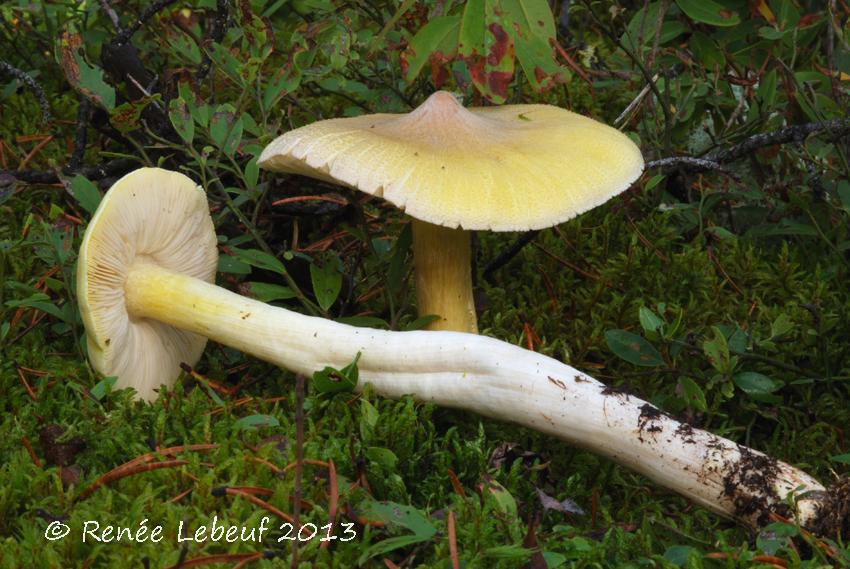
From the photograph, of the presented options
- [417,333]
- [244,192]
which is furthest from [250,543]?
[244,192]

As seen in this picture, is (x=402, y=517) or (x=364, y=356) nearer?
(x=402, y=517)

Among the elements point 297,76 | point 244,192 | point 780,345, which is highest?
point 297,76

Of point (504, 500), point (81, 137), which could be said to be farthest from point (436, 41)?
point (81, 137)

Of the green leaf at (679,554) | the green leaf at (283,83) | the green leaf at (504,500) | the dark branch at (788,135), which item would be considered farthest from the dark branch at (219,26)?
the green leaf at (679,554)

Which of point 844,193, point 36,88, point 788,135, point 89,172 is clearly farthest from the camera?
point 36,88

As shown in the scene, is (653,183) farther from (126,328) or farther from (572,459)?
(126,328)

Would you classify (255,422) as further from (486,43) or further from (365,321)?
(486,43)

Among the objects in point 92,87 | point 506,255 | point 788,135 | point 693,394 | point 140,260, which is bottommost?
point 506,255

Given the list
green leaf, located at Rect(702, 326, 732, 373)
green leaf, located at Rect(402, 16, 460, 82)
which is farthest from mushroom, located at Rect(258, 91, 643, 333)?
green leaf, located at Rect(702, 326, 732, 373)
